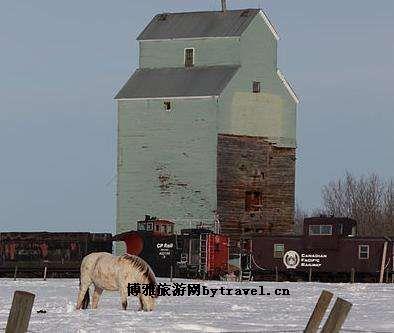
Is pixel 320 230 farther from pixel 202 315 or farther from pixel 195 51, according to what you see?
pixel 202 315

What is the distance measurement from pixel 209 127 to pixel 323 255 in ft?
39.7

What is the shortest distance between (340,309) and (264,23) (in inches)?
2564

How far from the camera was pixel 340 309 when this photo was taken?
10.8 m

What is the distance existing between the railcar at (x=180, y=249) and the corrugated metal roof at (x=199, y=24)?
13105mm

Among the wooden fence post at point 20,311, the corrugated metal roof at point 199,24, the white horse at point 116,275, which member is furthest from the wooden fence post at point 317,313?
the corrugated metal roof at point 199,24

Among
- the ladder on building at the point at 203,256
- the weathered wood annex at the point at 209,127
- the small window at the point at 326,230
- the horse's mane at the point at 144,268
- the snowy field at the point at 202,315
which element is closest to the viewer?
the snowy field at the point at 202,315

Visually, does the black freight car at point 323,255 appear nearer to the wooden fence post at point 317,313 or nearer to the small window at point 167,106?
the small window at point 167,106

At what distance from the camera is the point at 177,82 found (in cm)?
7431

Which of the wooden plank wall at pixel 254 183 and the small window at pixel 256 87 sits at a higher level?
the small window at pixel 256 87

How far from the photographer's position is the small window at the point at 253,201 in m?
72.8

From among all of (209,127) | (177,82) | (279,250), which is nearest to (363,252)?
(279,250)

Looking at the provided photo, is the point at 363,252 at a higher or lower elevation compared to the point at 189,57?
lower

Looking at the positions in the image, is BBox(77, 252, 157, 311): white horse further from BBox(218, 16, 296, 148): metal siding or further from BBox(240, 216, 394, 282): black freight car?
BBox(218, 16, 296, 148): metal siding

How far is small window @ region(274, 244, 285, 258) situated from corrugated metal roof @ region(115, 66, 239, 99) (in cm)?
1103
